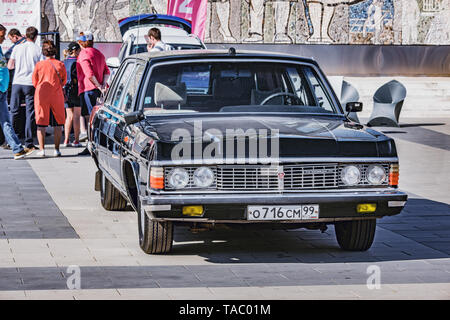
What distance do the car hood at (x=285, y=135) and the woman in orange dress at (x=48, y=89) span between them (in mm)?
6807

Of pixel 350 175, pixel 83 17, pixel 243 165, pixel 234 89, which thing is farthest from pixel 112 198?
pixel 83 17

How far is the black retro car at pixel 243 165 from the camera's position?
710cm

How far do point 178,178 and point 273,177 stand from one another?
68 centimetres

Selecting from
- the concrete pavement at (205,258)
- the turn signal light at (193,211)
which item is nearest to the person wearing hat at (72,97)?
the concrete pavement at (205,258)

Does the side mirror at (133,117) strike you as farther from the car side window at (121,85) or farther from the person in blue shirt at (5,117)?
the person in blue shirt at (5,117)

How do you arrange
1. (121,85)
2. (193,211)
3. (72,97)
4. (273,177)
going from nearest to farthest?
1. (193,211)
2. (273,177)
3. (121,85)
4. (72,97)

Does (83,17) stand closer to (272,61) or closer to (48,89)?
(48,89)

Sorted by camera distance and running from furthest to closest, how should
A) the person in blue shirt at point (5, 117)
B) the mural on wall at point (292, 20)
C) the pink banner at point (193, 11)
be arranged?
1. the mural on wall at point (292, 20)
2. the pink banner at point (193, 11)
3. the person in blue shirt at point (5, 117)

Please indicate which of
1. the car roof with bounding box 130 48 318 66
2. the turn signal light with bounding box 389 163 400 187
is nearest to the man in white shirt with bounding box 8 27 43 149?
the car roof with bounding box 130 48 318 66

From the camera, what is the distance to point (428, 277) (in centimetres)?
702

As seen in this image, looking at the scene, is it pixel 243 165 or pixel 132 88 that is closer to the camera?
pixel 243 165

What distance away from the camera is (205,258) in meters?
7.62

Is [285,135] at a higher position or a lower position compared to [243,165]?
higher

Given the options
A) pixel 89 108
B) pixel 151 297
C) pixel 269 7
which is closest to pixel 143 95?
pixel 151 297
